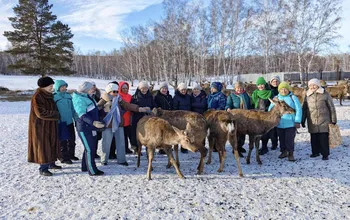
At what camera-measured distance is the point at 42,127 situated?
A: 543 cm

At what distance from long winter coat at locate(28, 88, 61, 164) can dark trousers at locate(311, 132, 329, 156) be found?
6.44 m

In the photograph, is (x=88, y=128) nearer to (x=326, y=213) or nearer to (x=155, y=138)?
(x=155, y=138)

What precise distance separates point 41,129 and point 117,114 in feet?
5.34

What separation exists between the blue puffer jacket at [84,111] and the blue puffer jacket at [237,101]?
3901 mm

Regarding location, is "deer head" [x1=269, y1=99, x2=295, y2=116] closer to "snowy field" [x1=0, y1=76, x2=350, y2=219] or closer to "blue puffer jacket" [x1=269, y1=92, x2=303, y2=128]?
"blue puffer jacket" [x1=269, y1=92, x2=303, y2=128]

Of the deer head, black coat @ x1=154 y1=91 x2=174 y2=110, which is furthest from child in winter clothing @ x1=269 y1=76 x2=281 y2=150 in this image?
black coat @ x1=154 y1=91 x2=174 y2=110

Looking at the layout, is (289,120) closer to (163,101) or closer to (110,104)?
(163,101)

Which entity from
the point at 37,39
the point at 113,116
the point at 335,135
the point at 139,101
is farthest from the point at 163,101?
the point at 37,39

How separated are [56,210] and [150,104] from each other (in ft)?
12.1

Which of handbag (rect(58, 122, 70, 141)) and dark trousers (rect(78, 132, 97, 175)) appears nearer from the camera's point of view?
dark trousers (rect(78, 132, 97, 175))

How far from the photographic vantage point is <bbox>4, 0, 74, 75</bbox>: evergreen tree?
105 ft

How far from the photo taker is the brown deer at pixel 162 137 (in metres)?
5.18

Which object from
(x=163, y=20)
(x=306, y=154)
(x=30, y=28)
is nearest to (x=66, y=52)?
(x=30, y=28)

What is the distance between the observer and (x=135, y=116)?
23.0ft
